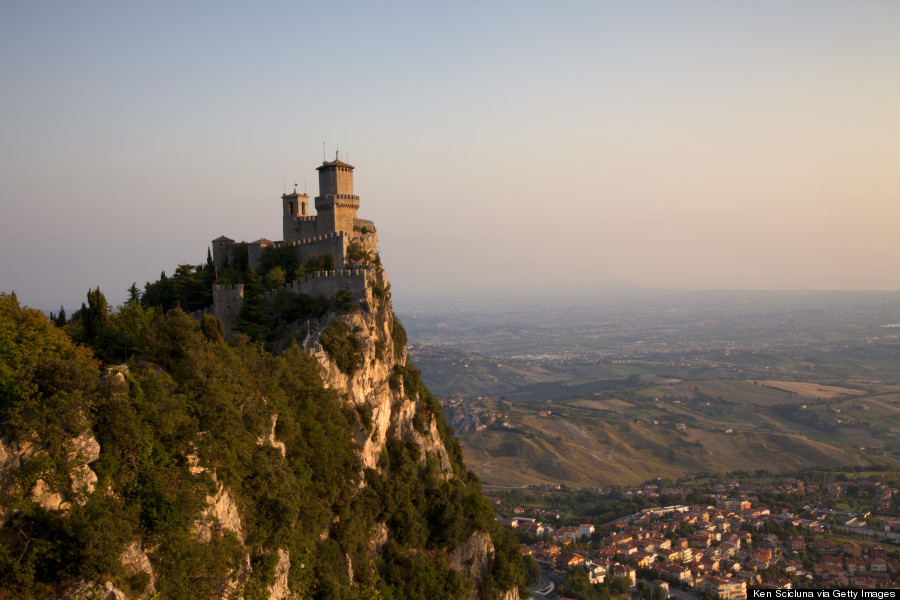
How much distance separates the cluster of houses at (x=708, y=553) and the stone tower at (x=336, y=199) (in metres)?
40.8

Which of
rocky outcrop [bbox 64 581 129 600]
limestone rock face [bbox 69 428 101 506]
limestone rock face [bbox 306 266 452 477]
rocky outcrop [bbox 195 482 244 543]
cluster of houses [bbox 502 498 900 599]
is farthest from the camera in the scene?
cluster of houses [bbox 502 498 900 599]

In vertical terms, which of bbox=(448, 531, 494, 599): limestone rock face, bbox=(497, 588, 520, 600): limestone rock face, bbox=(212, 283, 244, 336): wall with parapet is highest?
bbox=(212, 283, 244, 336): wall with parapet

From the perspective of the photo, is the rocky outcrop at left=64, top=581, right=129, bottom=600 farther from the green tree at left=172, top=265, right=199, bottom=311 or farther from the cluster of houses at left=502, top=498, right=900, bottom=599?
the cluster of houses at left=502, top=498, right=900, bottom=599

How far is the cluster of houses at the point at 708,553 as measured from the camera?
211ft

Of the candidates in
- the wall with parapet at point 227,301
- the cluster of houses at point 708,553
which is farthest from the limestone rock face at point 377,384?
the cluster of houses at point 708,553

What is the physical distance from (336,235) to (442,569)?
19.4 meters

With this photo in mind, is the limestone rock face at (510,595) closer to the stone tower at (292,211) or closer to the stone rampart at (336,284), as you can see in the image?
the stone rampart at (336,284)

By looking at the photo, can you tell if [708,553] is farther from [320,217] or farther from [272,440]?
[272,440]

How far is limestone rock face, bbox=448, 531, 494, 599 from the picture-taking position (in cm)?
3947

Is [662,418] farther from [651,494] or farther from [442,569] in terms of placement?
[442,569]

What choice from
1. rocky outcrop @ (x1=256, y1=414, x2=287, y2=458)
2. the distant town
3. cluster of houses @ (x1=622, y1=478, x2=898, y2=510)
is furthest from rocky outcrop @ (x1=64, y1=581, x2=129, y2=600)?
cluster of houses @ (x1=622, y1=478, x2=898, y2=510)

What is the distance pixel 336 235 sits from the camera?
42.2 metres

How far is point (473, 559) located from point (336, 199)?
22359 mm

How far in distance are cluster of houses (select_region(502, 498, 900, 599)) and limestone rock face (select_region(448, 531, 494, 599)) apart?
90.6 ft
